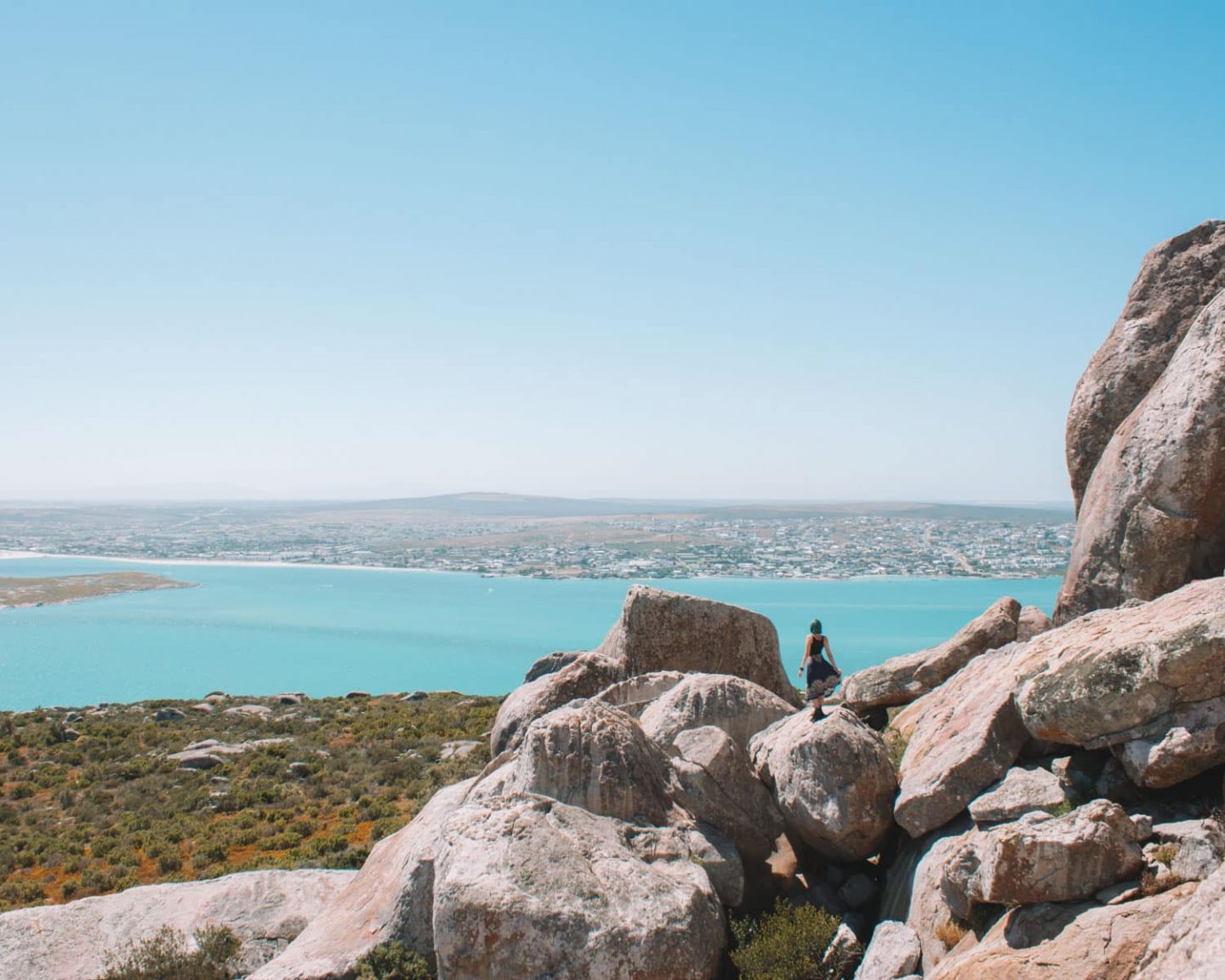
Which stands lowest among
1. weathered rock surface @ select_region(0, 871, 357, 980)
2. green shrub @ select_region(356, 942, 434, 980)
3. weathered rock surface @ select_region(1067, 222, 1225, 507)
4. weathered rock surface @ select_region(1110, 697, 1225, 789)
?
→ weathered rock surface @ select_region(0, 871, 357, 980)

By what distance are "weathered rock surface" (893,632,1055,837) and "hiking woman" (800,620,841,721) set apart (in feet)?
4.51

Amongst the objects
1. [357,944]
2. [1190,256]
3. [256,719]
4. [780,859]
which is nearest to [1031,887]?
[780,859]

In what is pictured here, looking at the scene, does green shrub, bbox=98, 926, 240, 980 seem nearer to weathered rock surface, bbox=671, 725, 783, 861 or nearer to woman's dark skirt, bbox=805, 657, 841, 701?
weathered rock surface, bbox=671, 725, 783, 861

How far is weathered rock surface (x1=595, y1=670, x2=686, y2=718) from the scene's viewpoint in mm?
15602

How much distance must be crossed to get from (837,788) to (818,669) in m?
2.62

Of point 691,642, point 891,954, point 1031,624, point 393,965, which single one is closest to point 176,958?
point 393,965

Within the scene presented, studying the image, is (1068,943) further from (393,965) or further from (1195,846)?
(393,965)

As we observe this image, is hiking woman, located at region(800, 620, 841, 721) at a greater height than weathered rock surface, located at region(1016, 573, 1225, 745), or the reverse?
weathered rock surface, located at region(1016, 573, 1225, 745)

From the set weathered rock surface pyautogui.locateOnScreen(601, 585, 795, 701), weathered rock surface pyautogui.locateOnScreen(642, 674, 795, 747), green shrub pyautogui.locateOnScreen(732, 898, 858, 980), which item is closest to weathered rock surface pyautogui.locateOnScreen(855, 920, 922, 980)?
green shrub pyautogui.locateOnScreen(732, 898, 858, 980)

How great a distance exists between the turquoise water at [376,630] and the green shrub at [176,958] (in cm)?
5713

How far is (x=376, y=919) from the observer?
1094cm

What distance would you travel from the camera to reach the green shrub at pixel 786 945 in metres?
9.18

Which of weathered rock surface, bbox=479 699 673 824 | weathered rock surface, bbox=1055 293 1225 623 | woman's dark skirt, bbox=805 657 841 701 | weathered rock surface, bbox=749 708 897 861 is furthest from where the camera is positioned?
woman's dark skirt, bbox=805 657 841 701

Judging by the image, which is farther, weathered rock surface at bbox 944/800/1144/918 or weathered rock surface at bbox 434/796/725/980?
weathered rock surface at bbox 434/796/725/980
